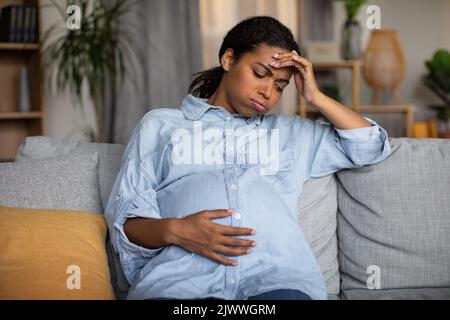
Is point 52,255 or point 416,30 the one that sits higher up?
point 416,30

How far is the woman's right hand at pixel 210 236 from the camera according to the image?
1.44 meters

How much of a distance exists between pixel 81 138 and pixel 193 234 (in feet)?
11.2

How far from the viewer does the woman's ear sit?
1794 mm

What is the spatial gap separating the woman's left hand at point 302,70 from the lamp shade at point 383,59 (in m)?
3.34

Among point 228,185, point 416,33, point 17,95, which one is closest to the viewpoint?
point 228,185

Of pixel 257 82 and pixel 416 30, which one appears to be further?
pixel 416 30

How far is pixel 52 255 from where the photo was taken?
5.34ft

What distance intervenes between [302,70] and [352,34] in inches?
133

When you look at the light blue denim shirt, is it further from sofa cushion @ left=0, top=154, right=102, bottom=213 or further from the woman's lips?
sofa cushion @ left=0, top=154, right=102, bottom=213

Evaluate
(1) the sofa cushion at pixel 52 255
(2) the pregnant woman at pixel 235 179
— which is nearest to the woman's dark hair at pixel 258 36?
(2) the pregnant woman at pixel 235 179

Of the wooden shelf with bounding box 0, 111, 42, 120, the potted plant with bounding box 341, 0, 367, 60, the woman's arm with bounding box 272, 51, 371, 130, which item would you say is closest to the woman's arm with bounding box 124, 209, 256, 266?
the woman's arm with bounding box 272, 51, 371, 130

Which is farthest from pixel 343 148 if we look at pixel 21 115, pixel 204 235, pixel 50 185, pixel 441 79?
pixel 441 79

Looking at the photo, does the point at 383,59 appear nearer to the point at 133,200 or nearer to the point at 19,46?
the point at 19,46

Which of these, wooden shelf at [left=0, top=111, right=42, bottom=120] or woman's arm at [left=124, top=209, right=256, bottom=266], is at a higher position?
wooden shelf at [left=0, top=111, right=42, bottom=120]
